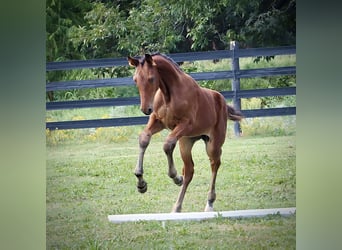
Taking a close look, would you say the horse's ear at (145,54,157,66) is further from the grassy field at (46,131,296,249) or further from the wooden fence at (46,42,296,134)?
the grassy field at (46,131,296,249)

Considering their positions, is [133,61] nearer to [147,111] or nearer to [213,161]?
[147,111]

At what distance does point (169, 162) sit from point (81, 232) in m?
0.75

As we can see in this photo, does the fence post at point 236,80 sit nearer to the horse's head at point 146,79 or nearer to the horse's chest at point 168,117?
the horse's chest at point 168,117

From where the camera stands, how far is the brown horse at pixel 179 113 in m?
5.19

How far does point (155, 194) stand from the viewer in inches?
205

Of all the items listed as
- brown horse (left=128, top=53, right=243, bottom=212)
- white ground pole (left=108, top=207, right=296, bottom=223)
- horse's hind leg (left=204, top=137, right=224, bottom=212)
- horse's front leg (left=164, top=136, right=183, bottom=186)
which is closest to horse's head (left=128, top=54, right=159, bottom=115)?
brown horse (left=128, top=53, right=243, bottom=212)

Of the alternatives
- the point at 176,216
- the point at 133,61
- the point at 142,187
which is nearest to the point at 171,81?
the point at 133,61

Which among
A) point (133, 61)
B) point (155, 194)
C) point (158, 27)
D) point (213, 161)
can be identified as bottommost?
point (155, 194)

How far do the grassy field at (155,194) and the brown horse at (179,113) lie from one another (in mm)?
45

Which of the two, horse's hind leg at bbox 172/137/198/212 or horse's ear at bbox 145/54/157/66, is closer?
horse's ear at bbox 145/54/157/66

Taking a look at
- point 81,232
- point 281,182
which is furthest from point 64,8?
point 281,182

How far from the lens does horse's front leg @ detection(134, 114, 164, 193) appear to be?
5203 mm

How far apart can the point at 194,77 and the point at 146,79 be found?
340 millimetres

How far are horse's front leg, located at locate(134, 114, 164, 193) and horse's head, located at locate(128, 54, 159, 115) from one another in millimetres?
93
